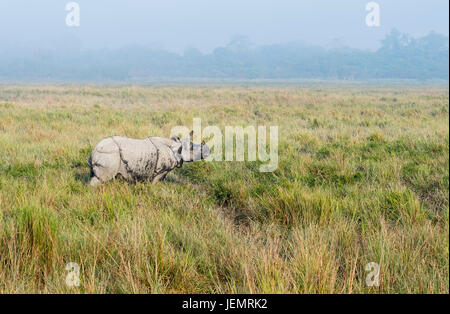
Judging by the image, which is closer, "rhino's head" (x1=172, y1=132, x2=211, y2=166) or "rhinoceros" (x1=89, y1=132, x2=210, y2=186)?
"rhinoceros" (x1=89, y1=132, x2=210, y2=186)

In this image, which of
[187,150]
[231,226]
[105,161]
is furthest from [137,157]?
[231,226]

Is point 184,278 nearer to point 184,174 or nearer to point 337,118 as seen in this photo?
point 184,174

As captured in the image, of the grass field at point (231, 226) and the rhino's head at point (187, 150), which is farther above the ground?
the rhino's head at point (187, 150)

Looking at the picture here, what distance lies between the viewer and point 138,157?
455 centimetres

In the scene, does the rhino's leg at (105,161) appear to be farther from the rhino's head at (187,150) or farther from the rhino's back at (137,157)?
the rhino's head at (187,150)

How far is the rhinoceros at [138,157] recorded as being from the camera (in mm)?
4370

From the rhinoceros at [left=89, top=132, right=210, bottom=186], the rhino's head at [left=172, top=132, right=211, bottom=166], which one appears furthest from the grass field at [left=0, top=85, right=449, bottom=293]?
the rhino's head at [left=172, top=132, right=211, bottom=166]

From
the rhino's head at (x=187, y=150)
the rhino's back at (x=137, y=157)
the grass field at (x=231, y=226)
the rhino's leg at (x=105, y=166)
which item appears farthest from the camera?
the rhino's head at (x=187, y=150)

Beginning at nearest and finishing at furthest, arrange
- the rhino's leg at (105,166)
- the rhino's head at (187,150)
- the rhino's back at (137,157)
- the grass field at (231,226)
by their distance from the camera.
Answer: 1. the grass field at (231,226)
2. the rhino's leg at (105,166)
3. the rhino's back at (137,157)
4. the rhino's head at (187,150)

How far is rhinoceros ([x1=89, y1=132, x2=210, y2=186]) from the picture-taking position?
172 inches

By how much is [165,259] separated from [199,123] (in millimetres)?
10201

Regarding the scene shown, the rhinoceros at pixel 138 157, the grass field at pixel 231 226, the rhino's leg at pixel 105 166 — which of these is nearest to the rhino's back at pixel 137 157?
the rhinoceros at pixel 138 157

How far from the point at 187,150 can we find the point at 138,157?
0.79 metres

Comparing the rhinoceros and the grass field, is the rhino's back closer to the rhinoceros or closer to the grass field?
the rhinoceros
